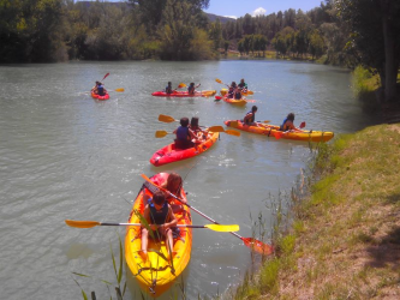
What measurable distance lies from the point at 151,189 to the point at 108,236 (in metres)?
0.97

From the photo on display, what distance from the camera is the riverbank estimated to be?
3.22m

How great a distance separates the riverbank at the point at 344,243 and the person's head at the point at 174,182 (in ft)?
6.04

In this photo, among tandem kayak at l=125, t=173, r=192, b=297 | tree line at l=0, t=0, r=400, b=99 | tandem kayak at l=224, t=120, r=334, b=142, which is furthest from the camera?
tree line at l=0, t=0, r=400, b=99

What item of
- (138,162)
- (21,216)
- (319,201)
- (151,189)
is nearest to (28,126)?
(138,162)

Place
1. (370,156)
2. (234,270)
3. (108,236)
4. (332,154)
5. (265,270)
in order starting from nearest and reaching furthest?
1. (265,270)
2. (234,270)
3. (108,236)
4. (370,156)
5. (332,154)

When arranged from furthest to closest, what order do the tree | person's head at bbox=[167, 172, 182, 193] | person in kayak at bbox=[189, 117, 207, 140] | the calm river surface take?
the tree
person in kayak at bbox=[189, 117, 207, 140]
person's head at bbox=[167, 172, 182, 193]
the calm river surface

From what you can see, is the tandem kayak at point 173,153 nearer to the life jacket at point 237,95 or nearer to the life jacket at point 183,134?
the life jacket at point 183,134

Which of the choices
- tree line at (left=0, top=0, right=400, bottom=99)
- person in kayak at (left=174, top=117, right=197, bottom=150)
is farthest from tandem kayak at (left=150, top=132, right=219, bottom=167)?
tree line at (left=0, top=0, right=400, bottom=99)

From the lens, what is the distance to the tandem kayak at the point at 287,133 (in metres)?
9.75

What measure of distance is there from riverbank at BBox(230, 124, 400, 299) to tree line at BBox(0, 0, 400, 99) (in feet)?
26.7

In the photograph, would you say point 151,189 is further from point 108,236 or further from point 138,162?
point 138,162

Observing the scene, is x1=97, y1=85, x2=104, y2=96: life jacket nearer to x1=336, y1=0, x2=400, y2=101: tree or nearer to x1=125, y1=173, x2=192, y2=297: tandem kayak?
x1=336, y1=0, x2=400, y2=101: tree

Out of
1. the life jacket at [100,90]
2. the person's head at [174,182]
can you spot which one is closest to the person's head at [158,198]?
the person's head at [174,182]

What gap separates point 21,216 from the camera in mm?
5582
